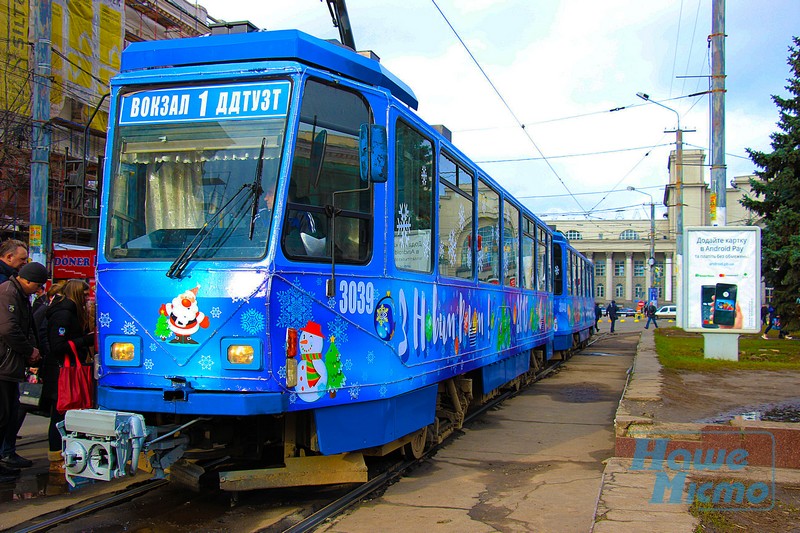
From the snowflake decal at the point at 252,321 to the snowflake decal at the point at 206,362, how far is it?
32 centimetres

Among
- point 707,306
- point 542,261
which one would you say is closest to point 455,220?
point 542,261

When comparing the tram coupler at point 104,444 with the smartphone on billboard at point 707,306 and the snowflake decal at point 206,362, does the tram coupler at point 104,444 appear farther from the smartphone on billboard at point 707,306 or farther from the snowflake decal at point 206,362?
the smartphone on billboard at point 707,306

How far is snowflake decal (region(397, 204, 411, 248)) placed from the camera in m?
6.39

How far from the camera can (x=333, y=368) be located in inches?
215

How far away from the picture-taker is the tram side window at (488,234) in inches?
368

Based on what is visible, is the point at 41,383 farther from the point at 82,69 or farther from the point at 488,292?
the point at 82,69

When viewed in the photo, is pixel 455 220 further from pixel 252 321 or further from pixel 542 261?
pixel 542 261

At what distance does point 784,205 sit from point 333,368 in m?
21.2

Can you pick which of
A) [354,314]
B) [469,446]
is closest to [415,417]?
[354,314]

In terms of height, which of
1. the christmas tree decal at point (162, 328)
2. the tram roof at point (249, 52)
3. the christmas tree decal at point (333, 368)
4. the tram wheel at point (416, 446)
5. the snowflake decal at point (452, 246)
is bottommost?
the tram wheel at point (416, 446)

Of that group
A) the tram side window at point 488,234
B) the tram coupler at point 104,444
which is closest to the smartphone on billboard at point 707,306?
the tram side window at point 488,234

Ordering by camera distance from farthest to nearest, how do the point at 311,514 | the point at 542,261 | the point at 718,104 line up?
the point at 542,261 < the point at 718,104 < the point at 311,514

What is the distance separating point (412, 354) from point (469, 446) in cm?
253

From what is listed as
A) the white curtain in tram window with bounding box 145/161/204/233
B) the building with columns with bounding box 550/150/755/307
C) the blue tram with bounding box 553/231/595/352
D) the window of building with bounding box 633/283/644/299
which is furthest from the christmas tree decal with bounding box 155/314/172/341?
the window of building with bounding box 633/283/644/299
